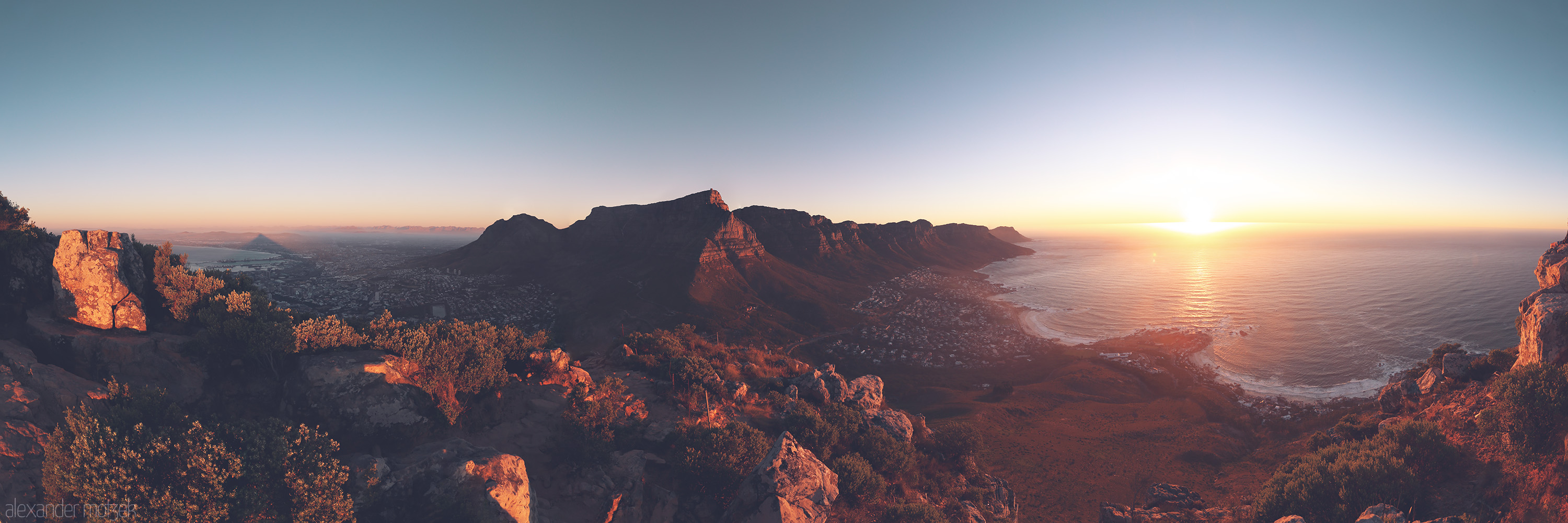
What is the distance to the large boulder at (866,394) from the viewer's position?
20.3m

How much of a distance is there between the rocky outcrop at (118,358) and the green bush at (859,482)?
50.8 feet

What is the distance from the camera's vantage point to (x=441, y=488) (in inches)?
337

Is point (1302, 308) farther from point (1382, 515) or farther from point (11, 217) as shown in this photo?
point (11, 217)

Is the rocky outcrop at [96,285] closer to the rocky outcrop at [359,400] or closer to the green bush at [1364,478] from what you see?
the rocky outcrop at [359,400]

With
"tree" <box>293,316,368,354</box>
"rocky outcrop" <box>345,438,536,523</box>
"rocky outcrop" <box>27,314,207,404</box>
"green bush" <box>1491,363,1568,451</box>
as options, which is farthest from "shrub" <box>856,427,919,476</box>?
"rocky outcrop" <box>27,314,207,404</box>

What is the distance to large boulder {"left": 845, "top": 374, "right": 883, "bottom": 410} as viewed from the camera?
20.3 meters

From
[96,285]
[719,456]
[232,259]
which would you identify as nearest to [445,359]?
[96,285]

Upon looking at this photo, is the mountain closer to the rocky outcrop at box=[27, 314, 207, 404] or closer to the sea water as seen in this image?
the rocky outcrop at box=[27, 314, 207, 404]

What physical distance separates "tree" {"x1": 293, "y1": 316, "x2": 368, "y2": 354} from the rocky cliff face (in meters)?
34.3

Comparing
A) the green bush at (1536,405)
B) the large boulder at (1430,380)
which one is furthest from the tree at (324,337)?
the large boulder at (1430,380)

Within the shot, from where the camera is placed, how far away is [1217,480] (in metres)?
19.7

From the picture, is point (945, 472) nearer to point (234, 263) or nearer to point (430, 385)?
point (430, 385)

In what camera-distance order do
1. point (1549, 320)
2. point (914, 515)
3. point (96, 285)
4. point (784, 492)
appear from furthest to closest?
point (1549, 320)
point (914, 515)
point (96, 285)
point (784, 492)

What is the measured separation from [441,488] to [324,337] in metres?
6.35
